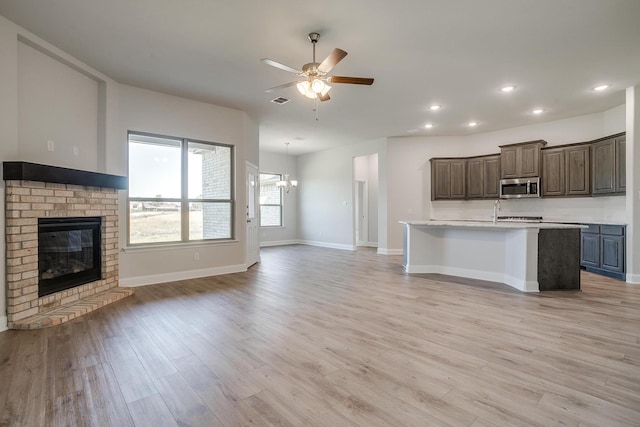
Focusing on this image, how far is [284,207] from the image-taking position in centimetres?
1037

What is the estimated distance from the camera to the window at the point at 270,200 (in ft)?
32.9

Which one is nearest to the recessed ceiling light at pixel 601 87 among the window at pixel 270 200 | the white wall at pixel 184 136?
the white wall at pixel 184 136

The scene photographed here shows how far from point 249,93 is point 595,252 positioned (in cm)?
663

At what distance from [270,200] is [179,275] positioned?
5224 millimetres

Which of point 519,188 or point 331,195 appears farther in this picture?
point 331,195

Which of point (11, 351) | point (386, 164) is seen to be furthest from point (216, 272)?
point (386, 164)

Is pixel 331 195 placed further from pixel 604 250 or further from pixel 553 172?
pixel 604 250

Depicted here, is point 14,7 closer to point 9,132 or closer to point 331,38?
point 9,132

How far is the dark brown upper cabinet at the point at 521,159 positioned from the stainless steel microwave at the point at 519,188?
0.36 feet

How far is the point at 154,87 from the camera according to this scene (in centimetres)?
473

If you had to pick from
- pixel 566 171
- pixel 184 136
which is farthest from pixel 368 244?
pixel 184 136

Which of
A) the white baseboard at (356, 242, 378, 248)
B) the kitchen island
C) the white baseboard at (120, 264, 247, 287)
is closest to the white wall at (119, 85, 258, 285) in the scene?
the white baseboard at (120, 264, 247, 287)

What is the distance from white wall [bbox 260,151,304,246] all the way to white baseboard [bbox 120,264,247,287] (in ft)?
13.2

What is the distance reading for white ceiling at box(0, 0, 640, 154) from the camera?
2896mm
